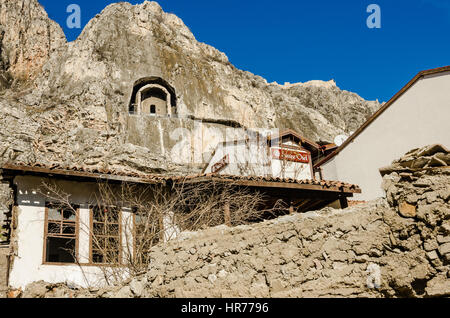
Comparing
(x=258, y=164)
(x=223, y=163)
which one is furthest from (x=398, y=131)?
(x=223, y=163)

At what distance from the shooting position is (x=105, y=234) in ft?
34.6

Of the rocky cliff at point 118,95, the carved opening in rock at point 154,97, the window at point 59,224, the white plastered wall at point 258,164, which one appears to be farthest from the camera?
the carved opening in rock at point 154,97

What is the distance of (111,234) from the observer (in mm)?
11273

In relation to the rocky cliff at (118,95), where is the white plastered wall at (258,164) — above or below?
below

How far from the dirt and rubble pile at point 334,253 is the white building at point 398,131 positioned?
1201 cm

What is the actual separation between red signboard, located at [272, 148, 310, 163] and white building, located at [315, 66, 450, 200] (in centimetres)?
239

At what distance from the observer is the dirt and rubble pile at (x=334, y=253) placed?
4.92 metres

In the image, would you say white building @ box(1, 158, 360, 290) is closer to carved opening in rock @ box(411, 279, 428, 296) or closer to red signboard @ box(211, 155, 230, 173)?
carved opening in rock @ box(411, 279, 428, 296)

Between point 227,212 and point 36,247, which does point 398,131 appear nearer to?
point 227,212

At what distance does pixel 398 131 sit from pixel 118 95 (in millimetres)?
27440

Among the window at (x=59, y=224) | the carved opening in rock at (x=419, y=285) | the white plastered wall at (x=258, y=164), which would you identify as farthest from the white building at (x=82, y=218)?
the white plastered wall at (x=258, y=164)

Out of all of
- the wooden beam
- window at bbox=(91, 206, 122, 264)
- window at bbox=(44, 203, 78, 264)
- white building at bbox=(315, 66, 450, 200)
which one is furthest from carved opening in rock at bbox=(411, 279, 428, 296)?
white building at bbox=(315, 66, 450, 200)

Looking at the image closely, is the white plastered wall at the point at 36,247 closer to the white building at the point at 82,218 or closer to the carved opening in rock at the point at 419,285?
the white building at the point at 82,218

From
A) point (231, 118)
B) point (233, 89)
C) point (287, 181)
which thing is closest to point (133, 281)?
point (287, 181)
